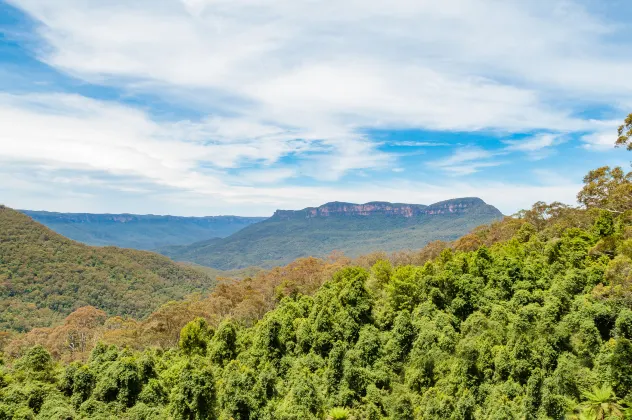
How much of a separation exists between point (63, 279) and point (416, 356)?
10587 cm

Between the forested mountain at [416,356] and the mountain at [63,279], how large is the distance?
59.6 m

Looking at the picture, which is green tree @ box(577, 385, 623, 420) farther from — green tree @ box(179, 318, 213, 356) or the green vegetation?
green tree @ box(179, 318, 213, 356)

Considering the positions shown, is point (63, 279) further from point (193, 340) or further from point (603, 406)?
point (603, 406)

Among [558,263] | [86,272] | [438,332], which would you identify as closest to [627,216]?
[558,263]

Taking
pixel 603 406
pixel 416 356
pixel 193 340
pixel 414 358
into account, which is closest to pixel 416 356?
pixel 416 356

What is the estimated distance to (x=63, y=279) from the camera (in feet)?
346

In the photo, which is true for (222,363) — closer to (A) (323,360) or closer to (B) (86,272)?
(A) (323,360)

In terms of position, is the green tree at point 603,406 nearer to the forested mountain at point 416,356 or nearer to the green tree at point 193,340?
the forested mountain at point 416,356

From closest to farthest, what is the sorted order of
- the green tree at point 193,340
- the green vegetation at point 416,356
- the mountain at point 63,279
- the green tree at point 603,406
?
the green tree at point 603,406 → the green vegetation at point 416,356 → the green tree at point 193,340 → the mountain at point 63,279

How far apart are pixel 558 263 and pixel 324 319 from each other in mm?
21216

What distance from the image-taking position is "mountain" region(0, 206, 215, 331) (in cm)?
9088

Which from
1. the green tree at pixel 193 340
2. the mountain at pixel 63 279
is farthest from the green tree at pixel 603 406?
the mountain at pixel 63 279

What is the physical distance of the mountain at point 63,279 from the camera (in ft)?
298

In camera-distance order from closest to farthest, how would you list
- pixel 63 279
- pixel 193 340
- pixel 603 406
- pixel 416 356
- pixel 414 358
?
pixel 603 406, pixel 416 356, pixel 414 358, pixel 193 340, pixel 63 279
